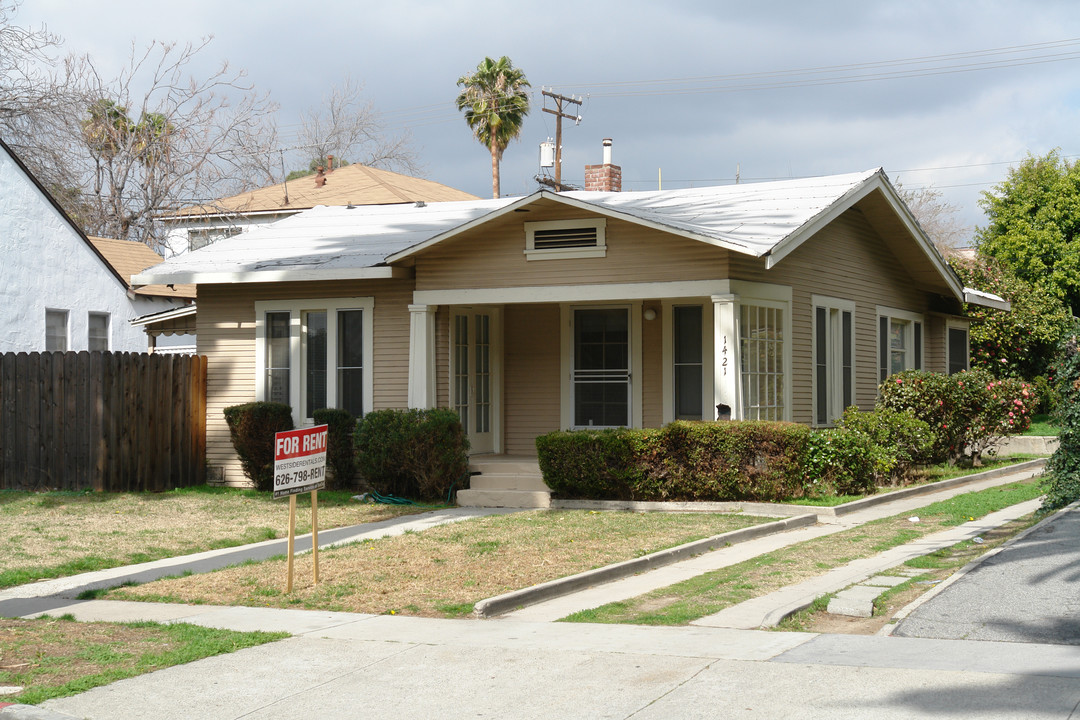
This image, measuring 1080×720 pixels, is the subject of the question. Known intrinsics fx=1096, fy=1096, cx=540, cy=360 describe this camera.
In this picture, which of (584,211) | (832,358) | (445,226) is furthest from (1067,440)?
(445,226)

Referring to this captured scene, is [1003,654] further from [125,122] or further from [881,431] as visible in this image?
[125,122]

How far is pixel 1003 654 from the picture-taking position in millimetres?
6395

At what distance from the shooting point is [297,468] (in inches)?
366

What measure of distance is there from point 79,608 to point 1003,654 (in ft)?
22.5

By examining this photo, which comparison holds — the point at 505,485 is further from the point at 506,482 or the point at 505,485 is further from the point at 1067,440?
the point at 1067,440

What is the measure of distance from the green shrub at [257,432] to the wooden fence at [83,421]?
114 cm

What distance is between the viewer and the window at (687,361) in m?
16.3

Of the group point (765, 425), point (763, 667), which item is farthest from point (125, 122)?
point (763, 667)

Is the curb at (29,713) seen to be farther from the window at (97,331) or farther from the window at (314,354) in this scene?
the window at (97,331)

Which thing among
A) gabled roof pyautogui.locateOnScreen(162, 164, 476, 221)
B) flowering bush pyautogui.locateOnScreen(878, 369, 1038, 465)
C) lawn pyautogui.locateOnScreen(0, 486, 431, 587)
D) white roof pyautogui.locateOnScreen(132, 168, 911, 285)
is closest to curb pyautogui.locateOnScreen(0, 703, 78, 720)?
lawn pyautogui.locateOnScreen(0, 486, 431, 587)

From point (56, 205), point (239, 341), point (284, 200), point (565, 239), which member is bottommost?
point (239, 341)

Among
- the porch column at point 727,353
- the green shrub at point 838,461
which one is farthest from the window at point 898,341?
the porch column at point 727,353

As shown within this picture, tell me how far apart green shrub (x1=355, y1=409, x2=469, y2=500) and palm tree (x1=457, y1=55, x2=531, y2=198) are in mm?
31432

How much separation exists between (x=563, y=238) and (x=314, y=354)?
457cm
